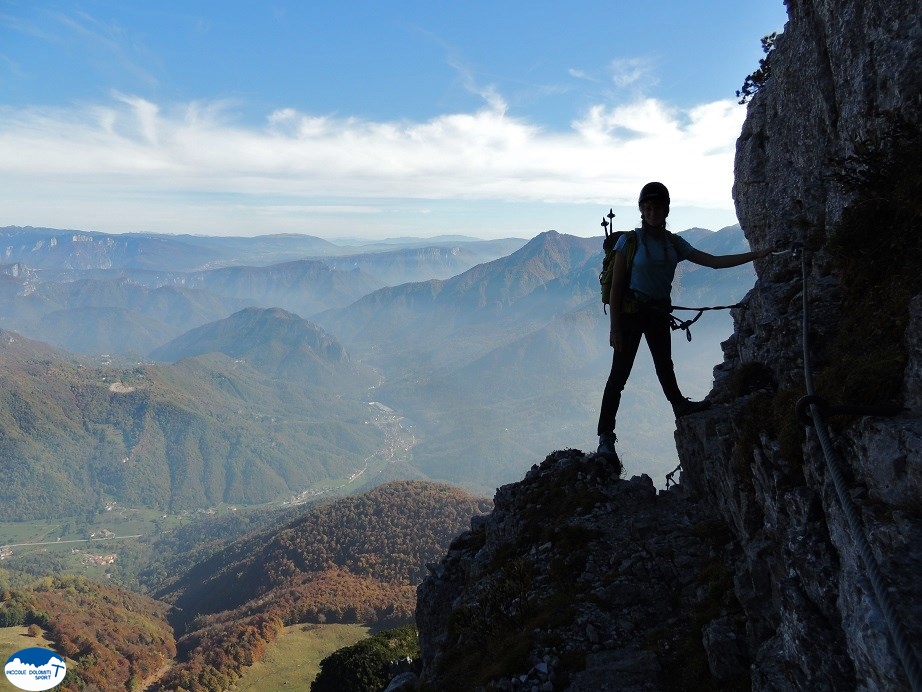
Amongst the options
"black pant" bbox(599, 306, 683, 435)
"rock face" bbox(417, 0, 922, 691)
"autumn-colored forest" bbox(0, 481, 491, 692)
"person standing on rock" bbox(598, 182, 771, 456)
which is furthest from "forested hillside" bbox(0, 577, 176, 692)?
"person standing on rock" bbox(598, 182, 771, 456)

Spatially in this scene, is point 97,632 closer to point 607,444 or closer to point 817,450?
point 607,444

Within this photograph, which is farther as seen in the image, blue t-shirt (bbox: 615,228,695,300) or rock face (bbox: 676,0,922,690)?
blue t-shirt (bbox: 615,228,695,300)

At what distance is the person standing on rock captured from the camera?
9.14 meters

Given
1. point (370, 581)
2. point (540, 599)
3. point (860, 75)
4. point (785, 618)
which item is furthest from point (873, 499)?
point (370, 581)

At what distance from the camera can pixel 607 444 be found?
524 inches

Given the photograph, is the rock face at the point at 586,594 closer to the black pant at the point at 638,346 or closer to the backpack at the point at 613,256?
the black pant at the point at 638,346

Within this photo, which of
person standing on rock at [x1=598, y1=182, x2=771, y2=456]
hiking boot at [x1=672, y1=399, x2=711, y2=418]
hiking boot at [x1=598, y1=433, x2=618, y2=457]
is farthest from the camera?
hiking boot at [x1=598, y1=433, x2=618, y2=457]

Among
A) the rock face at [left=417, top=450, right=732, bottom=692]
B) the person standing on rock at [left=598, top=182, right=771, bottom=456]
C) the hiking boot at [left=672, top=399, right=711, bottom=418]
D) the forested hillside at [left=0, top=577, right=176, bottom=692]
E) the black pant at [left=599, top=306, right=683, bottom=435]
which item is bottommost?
the forested hillside at [left=0, top=577, right=176, bottom=692]

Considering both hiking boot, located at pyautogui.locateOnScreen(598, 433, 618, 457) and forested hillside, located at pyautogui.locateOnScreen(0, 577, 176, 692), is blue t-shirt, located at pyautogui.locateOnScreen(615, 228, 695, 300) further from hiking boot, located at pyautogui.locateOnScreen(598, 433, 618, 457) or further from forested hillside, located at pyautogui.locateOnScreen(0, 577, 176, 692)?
forested hillside, located at pyautogui.locateOnScreen(0, 577, 176, 692)

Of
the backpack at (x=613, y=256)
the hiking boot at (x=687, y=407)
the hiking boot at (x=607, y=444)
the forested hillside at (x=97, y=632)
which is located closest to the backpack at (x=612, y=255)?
the backpack at (x=613, y=256)

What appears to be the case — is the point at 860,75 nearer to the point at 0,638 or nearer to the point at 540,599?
the point at 540,599

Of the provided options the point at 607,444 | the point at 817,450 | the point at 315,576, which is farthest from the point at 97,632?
the point at 817,450

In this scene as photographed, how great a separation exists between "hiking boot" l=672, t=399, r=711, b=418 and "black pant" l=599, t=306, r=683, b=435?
0.67ft

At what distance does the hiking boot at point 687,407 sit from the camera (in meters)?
11.8
